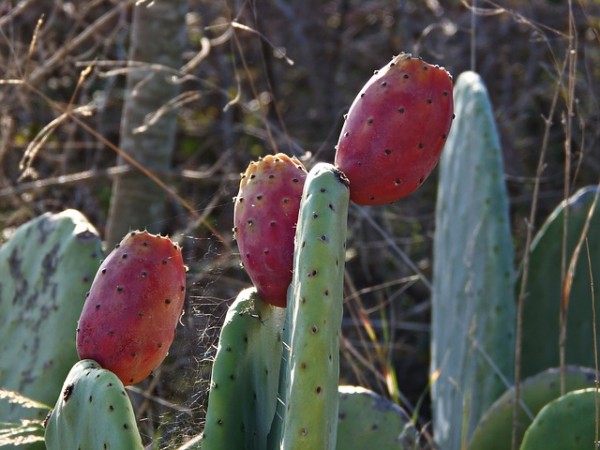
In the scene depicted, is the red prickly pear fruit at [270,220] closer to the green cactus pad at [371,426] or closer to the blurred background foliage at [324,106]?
the green cactus pad at [371,426]

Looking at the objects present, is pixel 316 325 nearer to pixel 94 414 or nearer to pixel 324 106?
pixel 94 414

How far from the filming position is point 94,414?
1.42 m

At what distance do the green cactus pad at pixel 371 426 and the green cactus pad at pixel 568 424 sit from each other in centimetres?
24

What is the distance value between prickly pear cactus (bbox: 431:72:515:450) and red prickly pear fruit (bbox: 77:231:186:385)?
1.07 meters

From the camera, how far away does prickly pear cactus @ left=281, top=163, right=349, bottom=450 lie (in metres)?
1.26

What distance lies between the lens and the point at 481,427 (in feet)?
7.40

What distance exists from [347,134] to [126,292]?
0.40 meters

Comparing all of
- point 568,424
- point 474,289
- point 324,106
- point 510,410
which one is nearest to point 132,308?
point 568,424

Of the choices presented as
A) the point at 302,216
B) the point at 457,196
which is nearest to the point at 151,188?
the point at 457,196

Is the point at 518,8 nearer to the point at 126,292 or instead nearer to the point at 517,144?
the point at 517,144

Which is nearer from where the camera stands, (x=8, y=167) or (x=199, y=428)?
(x=199, y=428)

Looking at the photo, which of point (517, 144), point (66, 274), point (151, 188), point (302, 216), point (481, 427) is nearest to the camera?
point (302, 216)

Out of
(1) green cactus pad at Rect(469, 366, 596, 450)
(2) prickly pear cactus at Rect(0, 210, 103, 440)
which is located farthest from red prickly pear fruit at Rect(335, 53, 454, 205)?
(1) green cactus pad at Rect(469, 366, 596, 450)

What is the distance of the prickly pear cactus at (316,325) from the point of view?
126cm
